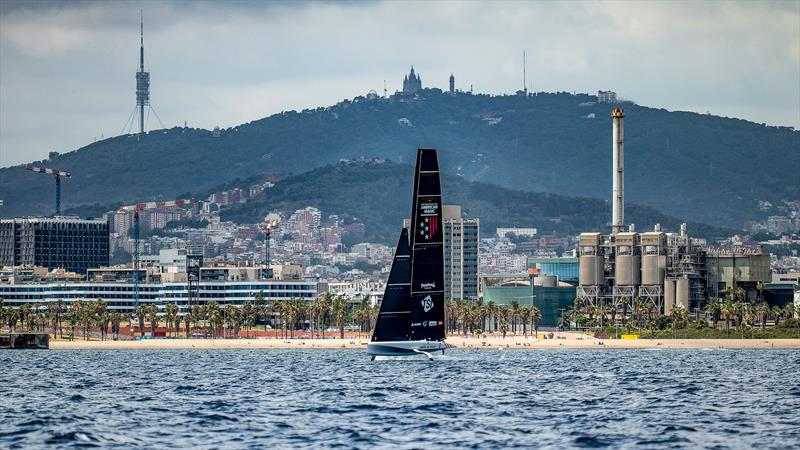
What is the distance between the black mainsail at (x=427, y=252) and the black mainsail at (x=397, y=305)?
930 mm

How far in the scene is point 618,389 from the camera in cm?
11169

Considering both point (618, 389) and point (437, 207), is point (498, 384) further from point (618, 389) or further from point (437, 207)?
point (437, 207)

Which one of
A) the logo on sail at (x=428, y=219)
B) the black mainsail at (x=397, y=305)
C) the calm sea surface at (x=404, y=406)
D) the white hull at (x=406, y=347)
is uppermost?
Result: the logo on sail at (x=428, y=219)

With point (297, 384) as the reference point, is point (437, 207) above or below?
above

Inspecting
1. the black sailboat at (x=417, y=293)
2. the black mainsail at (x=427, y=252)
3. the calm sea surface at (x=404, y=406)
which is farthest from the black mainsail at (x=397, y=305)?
the calm sea surface at (x=404, y=406)

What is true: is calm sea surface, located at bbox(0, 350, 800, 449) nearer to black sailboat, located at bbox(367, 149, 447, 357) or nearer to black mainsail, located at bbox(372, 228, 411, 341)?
black sailboat, located at bbox(367, 149, 447, 357)

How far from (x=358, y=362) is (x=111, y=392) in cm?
5733

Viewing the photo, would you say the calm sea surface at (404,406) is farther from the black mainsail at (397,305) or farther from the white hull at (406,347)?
the black mainsail at (397,305)

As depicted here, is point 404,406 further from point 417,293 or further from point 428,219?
point 417,293

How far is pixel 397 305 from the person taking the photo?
150 m

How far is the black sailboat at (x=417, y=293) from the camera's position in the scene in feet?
481

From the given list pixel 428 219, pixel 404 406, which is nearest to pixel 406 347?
pixel 428 219

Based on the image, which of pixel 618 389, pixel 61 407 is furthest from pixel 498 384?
pixel 61 407

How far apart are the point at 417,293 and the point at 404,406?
54.4m
